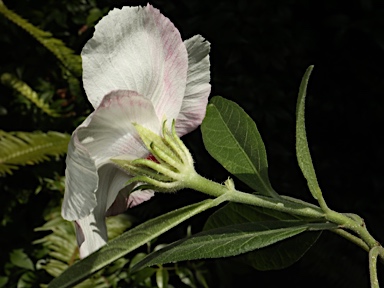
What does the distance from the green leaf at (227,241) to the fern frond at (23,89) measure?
70.5 inches

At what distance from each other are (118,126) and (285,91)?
69.2 inches

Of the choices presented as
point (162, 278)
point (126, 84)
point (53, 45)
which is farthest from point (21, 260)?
point (126, 84)

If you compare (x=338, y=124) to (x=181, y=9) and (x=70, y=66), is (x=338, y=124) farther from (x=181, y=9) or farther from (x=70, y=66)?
(x=70, y=66)

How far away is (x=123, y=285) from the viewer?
1.81m

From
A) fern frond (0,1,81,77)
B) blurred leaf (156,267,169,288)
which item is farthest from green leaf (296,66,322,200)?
fern frond (0,1,81,77)

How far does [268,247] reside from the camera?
543mm

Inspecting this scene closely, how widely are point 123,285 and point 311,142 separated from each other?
2.72 ft

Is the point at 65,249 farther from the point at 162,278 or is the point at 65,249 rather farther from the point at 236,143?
the point at 236,143

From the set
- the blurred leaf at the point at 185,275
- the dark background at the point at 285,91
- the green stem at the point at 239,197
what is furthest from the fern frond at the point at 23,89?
the green stem at the point at 239,197

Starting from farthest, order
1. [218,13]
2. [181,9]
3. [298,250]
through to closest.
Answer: [181,9] < [218,13] < [298,250]

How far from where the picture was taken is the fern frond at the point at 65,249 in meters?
1.79

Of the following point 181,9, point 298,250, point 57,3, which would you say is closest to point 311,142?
point 181,9

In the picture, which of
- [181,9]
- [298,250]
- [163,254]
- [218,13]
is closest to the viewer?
[163,254]

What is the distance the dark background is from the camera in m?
2.03
